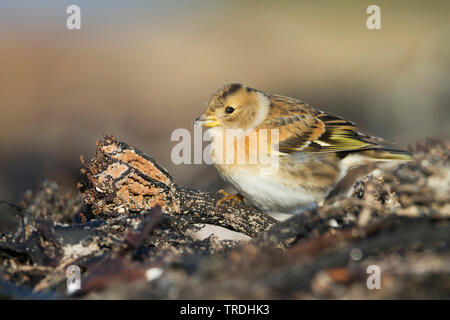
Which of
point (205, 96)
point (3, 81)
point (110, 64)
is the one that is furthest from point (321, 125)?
point (110, 64)

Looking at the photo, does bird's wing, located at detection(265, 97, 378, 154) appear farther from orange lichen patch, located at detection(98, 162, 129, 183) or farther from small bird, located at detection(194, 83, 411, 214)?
orange lichen patch, located at detection(98, 162, 129, 183)

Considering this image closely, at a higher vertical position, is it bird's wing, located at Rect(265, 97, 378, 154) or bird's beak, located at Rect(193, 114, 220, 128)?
bird's beak, located at Rect(193, 114, 220, 128)

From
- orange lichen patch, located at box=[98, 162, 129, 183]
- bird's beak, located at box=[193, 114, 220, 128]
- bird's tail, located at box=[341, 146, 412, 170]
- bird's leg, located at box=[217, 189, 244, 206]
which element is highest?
bird's beak, located at box=[193, 114, 220, 128]

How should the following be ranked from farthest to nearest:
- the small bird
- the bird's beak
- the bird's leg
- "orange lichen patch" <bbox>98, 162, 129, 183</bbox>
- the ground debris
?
the bird's beak, the small bird, the bird's leg, "orange lichen patch" <bbox>98, 162, 129, 183</bbox>, the ground debris

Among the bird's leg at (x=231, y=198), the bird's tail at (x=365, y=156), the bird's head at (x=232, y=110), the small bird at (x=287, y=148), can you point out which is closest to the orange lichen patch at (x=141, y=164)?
the bird's leg at (x=231, y=198)

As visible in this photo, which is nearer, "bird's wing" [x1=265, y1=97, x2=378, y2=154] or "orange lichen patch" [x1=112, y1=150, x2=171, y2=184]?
"orange lichen patch" [x1=112, y1=150, x2=171, y2=184]

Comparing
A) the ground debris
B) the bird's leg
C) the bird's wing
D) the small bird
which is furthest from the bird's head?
the ground debris

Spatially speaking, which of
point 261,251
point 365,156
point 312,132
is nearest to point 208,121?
point 312,132
